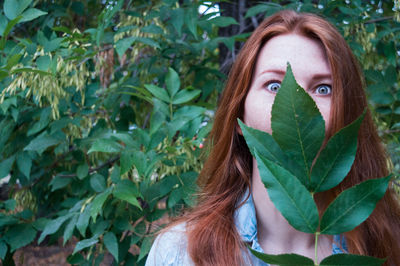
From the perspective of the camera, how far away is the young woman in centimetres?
78

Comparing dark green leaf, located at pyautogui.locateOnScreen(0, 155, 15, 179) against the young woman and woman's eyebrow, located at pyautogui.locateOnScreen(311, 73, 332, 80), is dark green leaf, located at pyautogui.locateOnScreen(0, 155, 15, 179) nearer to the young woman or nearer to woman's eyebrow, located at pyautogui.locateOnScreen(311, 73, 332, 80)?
the young woman

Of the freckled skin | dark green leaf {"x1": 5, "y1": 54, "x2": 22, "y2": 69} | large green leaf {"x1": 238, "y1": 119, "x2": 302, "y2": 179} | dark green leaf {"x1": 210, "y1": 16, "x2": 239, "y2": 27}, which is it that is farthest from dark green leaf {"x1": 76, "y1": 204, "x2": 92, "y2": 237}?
large green leaf {"x1": 238, "y1": 119, "x2": 302, "y2": 179}

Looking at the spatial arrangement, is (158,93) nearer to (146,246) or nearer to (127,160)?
(127,160)

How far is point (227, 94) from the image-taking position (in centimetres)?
100

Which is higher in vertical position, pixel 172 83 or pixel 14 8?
pixel 14 8

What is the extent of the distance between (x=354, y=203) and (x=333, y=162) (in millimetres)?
40

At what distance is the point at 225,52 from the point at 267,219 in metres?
1.68

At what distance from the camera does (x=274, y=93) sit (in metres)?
0.79

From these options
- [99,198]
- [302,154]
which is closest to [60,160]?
[99,198]

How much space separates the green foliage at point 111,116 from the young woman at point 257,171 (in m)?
0.20

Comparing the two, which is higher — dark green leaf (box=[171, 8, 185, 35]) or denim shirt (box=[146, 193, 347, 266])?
dark green leaf (box=[171, 8, 185, 35])

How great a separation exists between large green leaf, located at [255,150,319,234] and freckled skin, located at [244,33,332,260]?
382mm

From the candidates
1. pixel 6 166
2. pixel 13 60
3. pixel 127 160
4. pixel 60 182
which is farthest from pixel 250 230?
pixel 6 166

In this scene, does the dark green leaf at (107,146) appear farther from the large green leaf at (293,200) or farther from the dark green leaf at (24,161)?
the large green leaf at (293,200)
